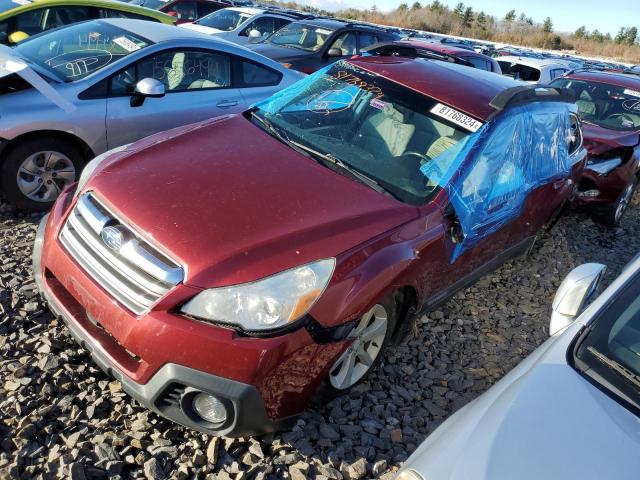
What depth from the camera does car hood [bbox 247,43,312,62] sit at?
888cm

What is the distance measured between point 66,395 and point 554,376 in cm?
221

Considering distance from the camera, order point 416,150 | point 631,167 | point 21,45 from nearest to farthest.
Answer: point 416,150
point 21,45
point 631,167

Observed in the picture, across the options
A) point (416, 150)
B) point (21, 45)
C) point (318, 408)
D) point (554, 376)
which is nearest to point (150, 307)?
point (318, 408)

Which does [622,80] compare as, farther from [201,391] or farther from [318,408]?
[201,391]

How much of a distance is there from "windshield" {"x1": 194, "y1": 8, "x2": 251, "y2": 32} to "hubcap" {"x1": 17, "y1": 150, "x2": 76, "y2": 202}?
8.08 metres

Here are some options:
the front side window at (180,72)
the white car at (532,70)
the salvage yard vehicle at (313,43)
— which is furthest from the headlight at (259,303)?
the white car at (532,70)

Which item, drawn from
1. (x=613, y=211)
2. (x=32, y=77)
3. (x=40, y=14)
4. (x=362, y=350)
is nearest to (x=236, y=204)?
(x=362, y=350)

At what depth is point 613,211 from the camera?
6.11 metres

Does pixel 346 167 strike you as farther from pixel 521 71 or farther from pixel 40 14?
pixel 521 71

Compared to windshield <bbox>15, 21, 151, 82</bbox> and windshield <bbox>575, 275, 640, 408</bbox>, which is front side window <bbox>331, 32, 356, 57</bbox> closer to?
windshield <bbox>15, 21, 151, 82</bbox>

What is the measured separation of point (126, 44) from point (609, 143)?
198 inches

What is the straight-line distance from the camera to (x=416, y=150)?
127 inches

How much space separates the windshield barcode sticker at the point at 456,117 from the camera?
3207 mm

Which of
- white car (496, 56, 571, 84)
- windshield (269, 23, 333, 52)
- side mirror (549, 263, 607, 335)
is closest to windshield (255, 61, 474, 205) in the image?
side mirror (549, 263, 607, 335)
